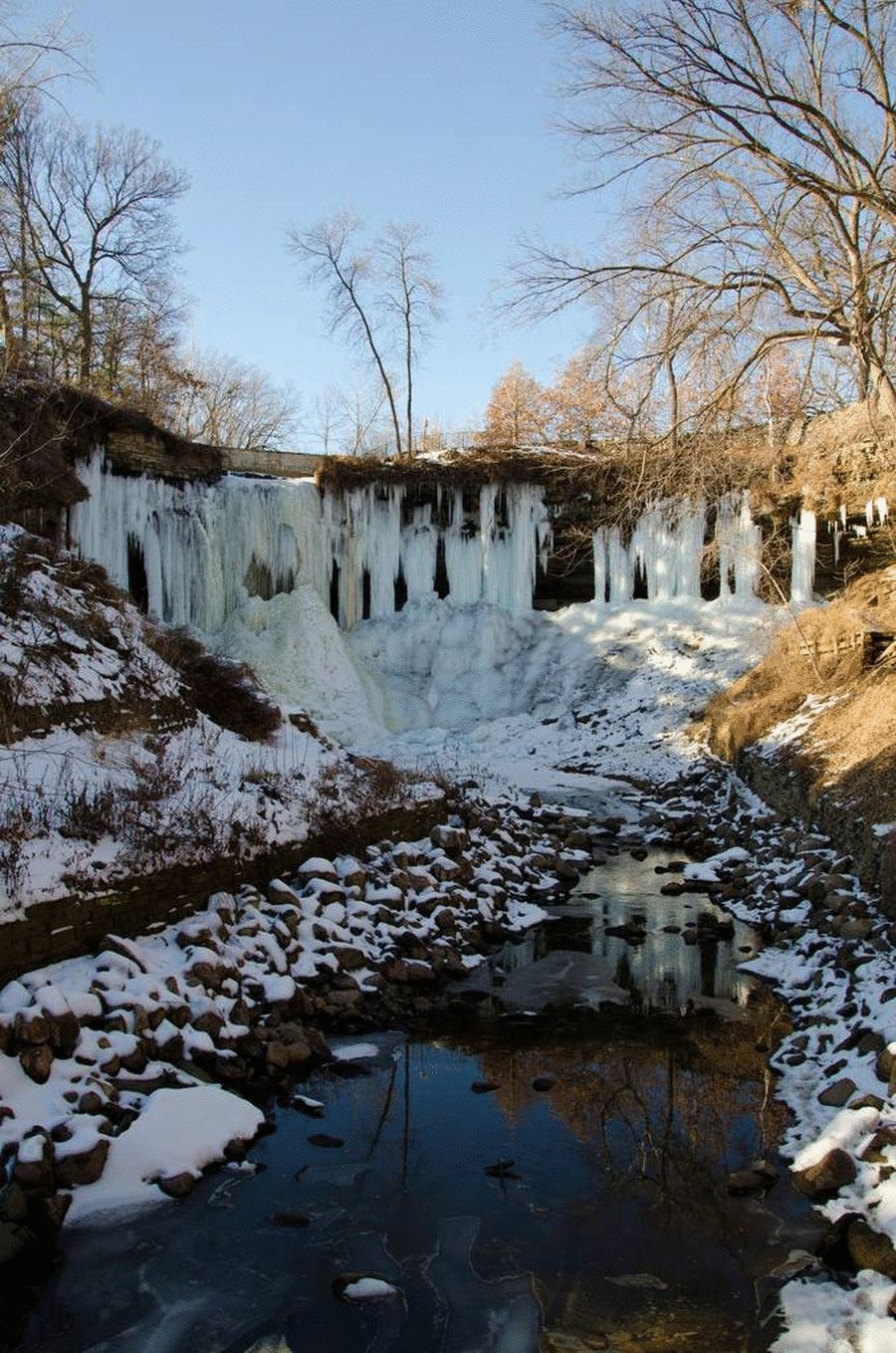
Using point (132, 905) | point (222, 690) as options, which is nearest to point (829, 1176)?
point (132, 905)

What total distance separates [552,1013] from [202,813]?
2.98 metres

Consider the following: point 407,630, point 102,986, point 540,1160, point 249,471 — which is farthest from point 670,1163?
point 249,471

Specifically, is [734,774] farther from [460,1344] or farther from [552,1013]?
[460,1344]

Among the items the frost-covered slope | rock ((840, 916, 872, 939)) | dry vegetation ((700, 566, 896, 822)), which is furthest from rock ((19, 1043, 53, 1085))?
dry vegetation ((700, 566, 896, 822))

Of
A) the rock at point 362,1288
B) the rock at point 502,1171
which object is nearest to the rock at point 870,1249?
the rock at point 502,1171

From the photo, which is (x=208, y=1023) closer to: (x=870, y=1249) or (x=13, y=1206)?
(x=13, y=1206)

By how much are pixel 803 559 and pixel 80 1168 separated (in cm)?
1995

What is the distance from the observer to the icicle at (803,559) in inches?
841

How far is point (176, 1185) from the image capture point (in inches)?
175

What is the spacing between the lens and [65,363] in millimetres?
22047

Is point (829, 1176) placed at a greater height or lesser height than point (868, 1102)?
lesser

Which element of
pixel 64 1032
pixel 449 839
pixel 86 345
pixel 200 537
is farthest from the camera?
pixel 86 345

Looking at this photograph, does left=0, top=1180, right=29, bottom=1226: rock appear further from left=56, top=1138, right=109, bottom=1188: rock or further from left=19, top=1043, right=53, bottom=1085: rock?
left=19, top=1043, right=53, bottom=1085: rock

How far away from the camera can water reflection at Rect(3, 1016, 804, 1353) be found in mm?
3592
